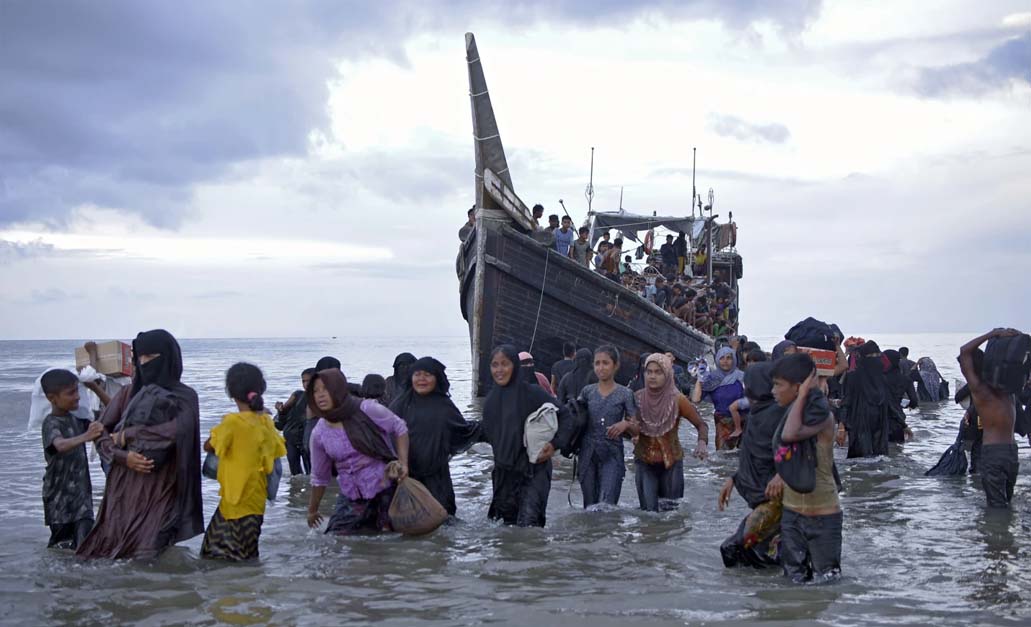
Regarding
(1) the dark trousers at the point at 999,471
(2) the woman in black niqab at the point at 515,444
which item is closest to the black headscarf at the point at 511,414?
(2) the woman in black niqab at the point at 515,444

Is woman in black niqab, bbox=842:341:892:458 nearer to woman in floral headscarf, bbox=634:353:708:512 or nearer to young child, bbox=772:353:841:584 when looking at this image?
woman in floral headscarf, bbox=634:353:708:512

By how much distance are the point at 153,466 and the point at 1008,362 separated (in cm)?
531

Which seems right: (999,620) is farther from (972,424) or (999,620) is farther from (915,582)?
(972,424)

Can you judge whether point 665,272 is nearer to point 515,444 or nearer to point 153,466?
point 515,444

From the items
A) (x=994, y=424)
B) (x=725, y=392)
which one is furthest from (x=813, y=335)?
(x=725, y=392)

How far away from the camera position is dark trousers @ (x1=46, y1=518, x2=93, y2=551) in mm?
6000

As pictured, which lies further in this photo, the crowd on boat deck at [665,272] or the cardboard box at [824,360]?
the crowd on boat deck at [665,272]

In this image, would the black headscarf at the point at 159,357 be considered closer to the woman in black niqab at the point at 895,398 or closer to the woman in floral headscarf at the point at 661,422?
the woman in floral headscarf at the point at 661,422

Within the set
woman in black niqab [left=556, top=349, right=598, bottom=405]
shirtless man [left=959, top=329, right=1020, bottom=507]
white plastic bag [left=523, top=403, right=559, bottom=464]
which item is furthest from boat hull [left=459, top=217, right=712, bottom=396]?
white plastic bag [left=523, top=403, right=559, bottom=464]

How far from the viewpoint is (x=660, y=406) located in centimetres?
705

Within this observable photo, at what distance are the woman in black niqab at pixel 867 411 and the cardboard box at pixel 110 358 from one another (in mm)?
7352

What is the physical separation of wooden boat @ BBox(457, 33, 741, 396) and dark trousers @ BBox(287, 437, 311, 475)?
24.6 ft

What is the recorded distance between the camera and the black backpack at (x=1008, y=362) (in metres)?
6.67

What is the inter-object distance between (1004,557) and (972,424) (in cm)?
288
